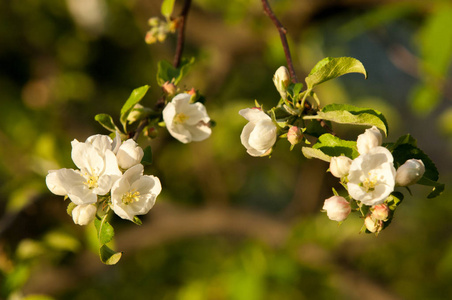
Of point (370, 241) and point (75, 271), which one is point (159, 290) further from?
point (370, 241)

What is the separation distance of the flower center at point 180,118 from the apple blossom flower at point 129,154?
3.9 inches

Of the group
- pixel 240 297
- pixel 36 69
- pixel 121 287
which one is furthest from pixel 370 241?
pixel 36 69

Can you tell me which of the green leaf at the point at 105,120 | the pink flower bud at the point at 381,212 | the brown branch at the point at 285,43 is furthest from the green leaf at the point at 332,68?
the green leaf at the point at 105,120

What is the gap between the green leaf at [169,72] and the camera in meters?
0.69

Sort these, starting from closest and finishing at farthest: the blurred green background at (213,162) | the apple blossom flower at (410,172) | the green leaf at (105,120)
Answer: the apple blossom flower at (410,172) < the green leaf at (105,120) < the blurred green background at (213,162)

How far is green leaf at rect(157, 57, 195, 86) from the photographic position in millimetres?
687

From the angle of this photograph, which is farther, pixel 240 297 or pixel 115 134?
pixel 240 297

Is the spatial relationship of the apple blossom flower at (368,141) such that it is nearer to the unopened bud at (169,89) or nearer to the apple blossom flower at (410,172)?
the apple blossom flower at (410,172)

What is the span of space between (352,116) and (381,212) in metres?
0.10

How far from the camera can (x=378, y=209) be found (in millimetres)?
501

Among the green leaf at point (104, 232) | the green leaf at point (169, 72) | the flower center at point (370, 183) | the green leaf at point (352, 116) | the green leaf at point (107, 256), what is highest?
the green leaf at point (352, 116)

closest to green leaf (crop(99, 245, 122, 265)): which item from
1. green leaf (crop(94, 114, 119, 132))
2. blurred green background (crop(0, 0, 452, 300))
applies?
green leaf (crop(94, 114, 119, 132))

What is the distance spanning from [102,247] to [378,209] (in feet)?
1.01

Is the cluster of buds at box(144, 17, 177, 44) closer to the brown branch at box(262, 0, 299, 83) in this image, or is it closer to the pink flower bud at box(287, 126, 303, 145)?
the brown branch at box(262, 0, 299, 83)
